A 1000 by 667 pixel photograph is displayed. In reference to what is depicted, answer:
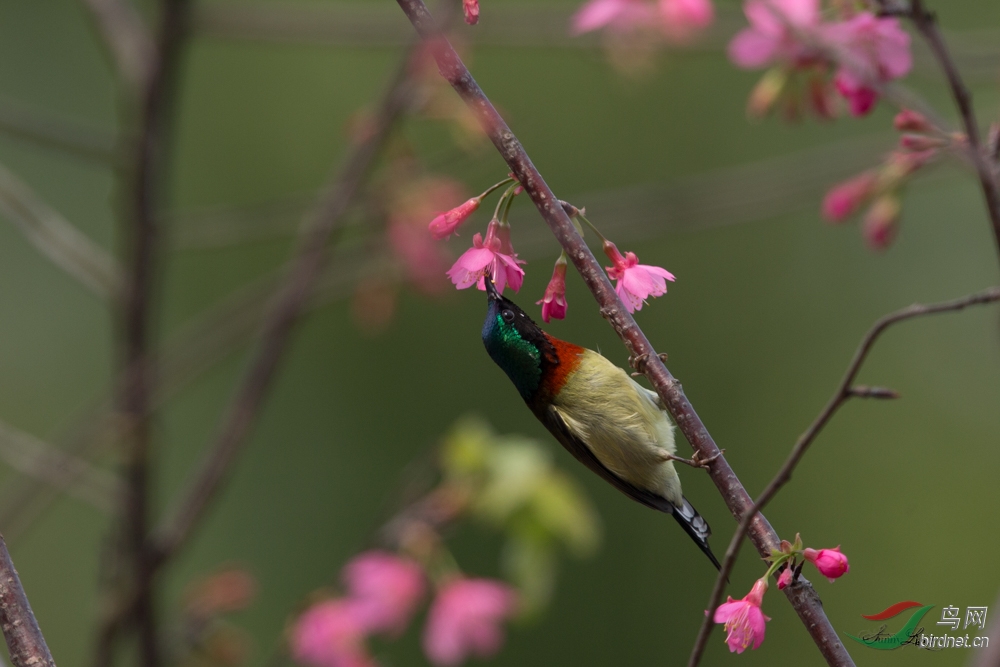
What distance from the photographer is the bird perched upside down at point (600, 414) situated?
2029 millimetres

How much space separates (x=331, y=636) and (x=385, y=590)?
18cm

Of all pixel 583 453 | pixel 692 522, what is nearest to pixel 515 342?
pixel 583 453

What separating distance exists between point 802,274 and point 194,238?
21.3 feet

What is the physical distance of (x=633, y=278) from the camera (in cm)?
131

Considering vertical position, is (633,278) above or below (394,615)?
above

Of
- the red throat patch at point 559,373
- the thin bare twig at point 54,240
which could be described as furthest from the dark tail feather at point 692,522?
the thin bare twig at point 54,240

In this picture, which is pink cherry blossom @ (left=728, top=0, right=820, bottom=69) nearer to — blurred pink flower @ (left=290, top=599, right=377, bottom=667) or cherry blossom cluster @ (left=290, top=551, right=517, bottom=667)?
cherry blossom cluster @ (left=290, top=551, right=517, bottom=667)

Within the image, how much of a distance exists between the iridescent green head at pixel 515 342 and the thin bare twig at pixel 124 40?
3.34 ft

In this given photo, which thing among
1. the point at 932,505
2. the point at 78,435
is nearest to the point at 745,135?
the point at 932,505

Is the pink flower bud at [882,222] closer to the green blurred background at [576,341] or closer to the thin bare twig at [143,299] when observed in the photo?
Result: the thin bare twig at [143,299]

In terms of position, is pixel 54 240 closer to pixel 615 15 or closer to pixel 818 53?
pixel 615 15

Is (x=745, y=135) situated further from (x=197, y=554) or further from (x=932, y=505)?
(x=197, y=554)

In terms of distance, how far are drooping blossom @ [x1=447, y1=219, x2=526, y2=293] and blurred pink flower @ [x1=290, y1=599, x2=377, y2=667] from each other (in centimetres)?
154

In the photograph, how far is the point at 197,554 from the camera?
7.00 meters
